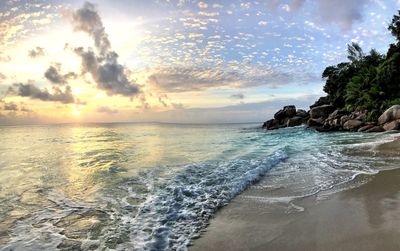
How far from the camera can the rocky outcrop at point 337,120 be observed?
29.3 metres

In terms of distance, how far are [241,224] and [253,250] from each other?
45.1 inches

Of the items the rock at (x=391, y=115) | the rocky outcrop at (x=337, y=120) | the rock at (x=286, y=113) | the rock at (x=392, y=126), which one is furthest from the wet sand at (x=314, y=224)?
the rock at (x=286, y=113)

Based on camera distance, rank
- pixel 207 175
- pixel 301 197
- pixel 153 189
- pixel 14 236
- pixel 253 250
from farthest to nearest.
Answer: pixel 207 175
pixel 153 189
pixel 301 197
pixel 14 236
pixel 253 250

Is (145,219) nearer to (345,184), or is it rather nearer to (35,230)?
(35,230)

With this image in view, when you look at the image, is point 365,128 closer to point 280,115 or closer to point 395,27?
point 395,27

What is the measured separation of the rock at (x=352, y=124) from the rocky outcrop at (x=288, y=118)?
19414 millimetres

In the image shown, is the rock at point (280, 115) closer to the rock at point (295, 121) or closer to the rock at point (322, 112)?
the rock at point (295, 121)

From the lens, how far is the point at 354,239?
14.2 feet

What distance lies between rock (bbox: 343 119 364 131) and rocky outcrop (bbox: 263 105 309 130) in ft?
63.7

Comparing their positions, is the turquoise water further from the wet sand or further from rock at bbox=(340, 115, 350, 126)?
rock at bbox=(340, 115, 350, 126)

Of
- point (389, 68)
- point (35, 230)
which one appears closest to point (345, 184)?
point (35, 230)

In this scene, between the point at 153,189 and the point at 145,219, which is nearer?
the point at 145,219

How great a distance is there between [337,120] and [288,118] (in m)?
20.7

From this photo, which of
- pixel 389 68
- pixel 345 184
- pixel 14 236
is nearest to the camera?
pixel 14 236
